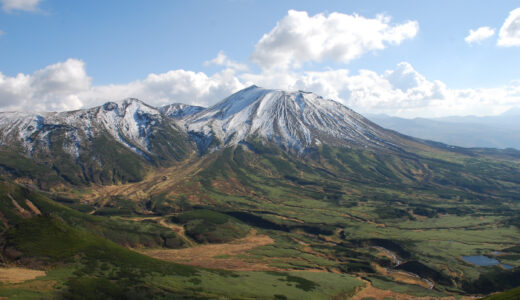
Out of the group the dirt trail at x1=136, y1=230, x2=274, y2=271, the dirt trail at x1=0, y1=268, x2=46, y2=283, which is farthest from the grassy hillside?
the dirt trail at x1=0, y1=268, x2=46, y2=283

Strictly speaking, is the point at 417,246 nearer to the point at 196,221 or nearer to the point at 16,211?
the point at 196,221

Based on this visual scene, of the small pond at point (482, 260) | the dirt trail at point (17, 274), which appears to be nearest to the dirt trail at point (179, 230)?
the dirt trail at point (17, 274)

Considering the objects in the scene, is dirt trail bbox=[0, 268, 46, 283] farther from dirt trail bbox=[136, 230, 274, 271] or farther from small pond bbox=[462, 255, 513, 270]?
small pond bbox=[462, 255, 513, 270]

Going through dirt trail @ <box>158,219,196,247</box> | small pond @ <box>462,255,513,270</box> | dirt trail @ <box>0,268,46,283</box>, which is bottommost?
small pond @ <box>462,255,513,270</box>

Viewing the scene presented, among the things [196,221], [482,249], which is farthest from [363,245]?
[196,221]

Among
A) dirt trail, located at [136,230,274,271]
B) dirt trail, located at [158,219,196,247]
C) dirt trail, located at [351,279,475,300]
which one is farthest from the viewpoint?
dirt trail, located at [158,219,196,247]

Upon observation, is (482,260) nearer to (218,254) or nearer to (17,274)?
(218,254)

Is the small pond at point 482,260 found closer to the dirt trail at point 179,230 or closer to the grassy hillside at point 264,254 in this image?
the grassy hillside at point 264,254
